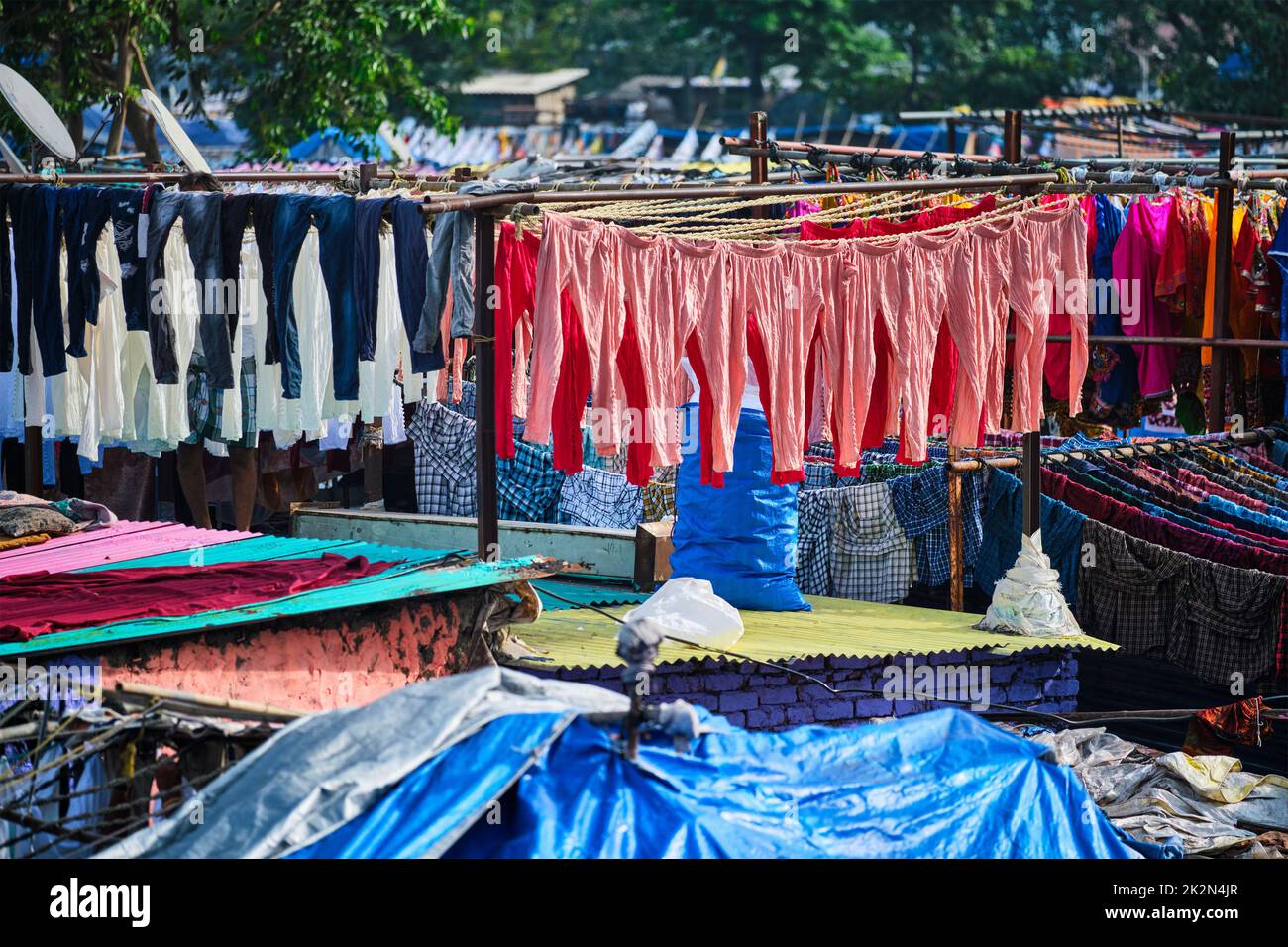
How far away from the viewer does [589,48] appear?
4566cm

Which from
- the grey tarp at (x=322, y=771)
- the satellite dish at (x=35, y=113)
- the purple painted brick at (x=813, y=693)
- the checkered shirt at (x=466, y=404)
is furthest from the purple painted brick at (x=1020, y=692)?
the satellite dish at (x=35, y=113)

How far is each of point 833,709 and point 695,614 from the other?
1.04 m

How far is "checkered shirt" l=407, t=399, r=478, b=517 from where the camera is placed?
11.9m

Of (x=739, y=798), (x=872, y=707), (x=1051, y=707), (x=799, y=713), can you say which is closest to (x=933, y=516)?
(x=1051, y=707)

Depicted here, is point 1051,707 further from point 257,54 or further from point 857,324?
point 257,54

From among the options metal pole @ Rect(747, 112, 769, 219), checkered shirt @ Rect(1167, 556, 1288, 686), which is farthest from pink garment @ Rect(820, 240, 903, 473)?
metal pole @ Rect(747, 112, 769, 219)

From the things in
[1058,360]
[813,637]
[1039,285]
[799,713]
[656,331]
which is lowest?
[799,713]

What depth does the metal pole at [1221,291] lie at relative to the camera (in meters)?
10.8

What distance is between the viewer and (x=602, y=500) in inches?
453

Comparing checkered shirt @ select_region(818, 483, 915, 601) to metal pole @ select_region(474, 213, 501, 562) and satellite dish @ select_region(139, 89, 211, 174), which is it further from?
satellite dish @ select_region(139, 89, 211, 174)

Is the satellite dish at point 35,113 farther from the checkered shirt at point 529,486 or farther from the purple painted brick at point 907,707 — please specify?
the purple painted brick at point 907,707

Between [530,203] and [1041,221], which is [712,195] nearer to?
[530,203]

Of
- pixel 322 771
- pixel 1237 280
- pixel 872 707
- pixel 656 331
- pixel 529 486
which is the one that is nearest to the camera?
pixel 322 771

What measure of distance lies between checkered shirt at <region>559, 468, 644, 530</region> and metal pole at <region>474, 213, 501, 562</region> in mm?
2619
